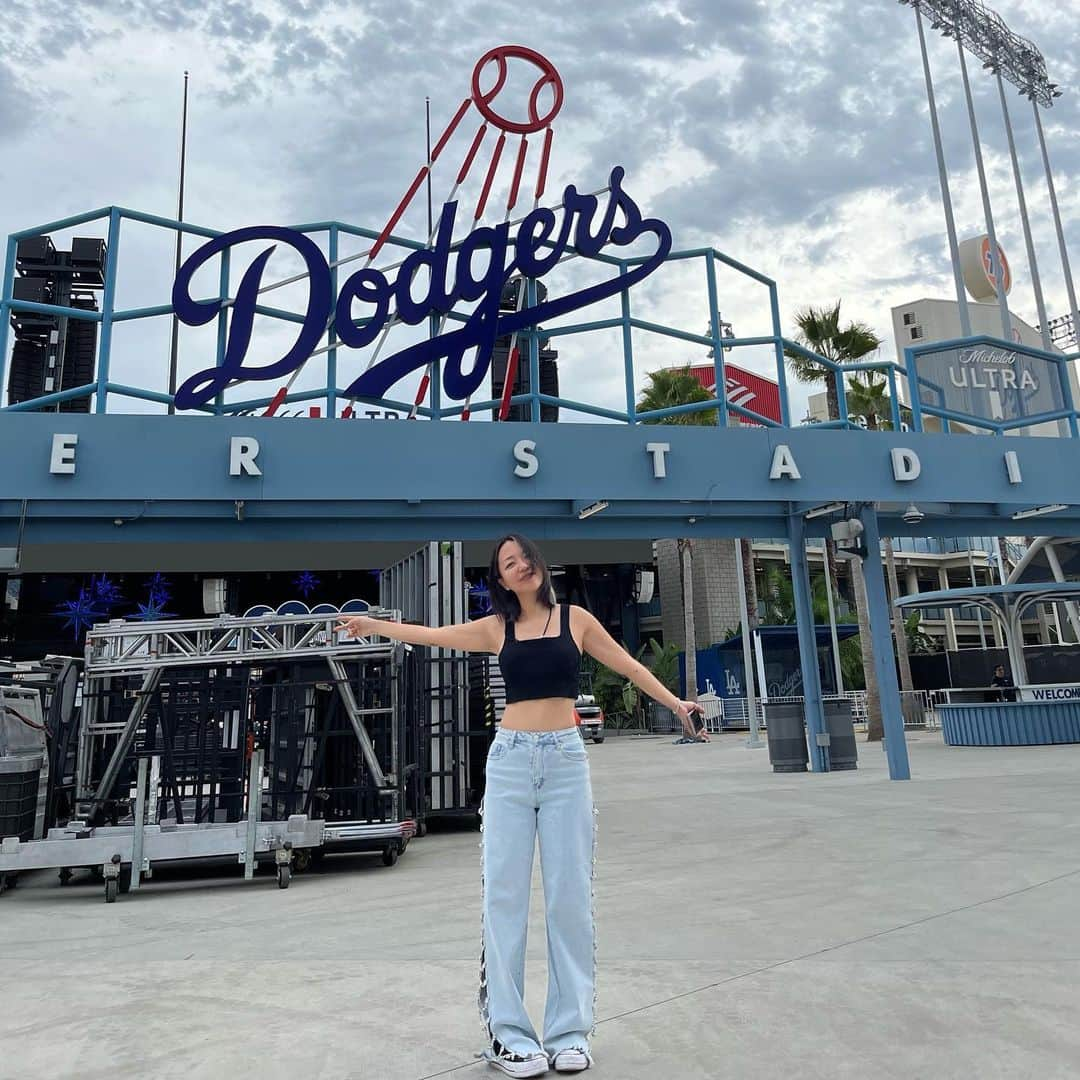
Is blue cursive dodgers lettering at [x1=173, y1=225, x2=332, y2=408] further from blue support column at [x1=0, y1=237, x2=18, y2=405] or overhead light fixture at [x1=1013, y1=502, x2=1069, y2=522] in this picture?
overhead light fixture at [x1=1013, y1=502, x2=1069, y2=522]

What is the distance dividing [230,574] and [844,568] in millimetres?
34343

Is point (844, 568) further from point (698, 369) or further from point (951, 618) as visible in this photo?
point (698, 369)

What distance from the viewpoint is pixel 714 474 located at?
41.3 ft

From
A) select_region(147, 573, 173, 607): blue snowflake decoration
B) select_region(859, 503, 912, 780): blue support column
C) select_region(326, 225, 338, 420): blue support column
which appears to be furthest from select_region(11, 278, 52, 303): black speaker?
select_region(147, 573, 173, 607): blue snowflake decoration

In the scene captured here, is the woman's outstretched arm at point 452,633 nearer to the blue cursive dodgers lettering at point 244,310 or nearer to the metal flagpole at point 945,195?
the blue cursive dodgers lettering at point 244,310

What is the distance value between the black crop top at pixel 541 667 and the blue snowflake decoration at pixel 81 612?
134ft

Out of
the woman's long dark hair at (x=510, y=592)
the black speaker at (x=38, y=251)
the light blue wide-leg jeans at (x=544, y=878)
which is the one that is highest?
the black speaker at (x=38, y=251)

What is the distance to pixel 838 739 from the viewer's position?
1614 centimetres

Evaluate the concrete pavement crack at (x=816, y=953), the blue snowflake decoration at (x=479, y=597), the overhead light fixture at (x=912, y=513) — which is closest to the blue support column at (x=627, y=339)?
the overhead light fixture at (x=912, y=513)

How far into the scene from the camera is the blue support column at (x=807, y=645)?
14.9 metres

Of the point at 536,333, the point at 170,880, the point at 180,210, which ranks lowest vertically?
the point at 170,880

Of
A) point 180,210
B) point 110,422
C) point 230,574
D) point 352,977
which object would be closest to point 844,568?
point 230,574

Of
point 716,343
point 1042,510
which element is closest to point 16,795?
point 716,343

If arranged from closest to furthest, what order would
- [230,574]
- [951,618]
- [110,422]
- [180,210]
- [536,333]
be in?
[110,422] < [536,333] < [180,210] < [230,574] < [951,618]
